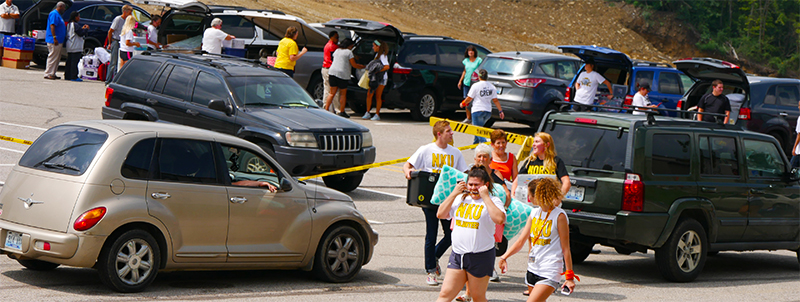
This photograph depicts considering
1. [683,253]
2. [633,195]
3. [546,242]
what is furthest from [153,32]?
[546,242]

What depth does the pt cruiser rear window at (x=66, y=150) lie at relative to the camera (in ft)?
23.1

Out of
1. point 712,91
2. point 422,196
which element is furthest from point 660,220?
point 712,91

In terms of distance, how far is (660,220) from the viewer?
29.6 ft

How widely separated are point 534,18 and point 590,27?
3922 mm

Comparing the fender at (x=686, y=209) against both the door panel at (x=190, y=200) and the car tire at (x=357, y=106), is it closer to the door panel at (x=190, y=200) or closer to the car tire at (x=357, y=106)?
the door panel at (x=190, y=200)

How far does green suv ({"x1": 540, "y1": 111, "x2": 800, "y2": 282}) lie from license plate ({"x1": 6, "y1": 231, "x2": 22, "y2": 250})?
5.25m

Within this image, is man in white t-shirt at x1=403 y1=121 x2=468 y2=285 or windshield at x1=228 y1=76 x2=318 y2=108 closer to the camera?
man in white t-shirt at x1=403 y1=121 x2=468 y2=285

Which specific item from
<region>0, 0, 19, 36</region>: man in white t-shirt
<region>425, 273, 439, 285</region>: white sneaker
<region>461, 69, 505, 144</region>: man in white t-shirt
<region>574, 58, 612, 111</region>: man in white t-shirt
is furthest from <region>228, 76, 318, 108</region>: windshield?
<region>0, 0, 19, 36</region>: man in white t-shirt

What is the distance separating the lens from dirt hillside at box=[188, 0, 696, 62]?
45.8m

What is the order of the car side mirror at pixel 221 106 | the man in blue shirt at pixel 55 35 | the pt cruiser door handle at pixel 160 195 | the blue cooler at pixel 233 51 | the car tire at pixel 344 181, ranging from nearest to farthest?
the pt cruiser door handle at pixel 160 195
the car side mirror at pixel 221 106
the car tire at pixel 344 181
the blue cooler at pixel 233 51
the man in blue shirt at pixel 55 35

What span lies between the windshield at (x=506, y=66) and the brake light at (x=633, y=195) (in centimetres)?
1058

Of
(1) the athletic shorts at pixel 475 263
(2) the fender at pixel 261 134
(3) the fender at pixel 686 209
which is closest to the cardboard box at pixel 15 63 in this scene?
(2) the fender at pixel 261 134

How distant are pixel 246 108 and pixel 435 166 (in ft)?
15.3

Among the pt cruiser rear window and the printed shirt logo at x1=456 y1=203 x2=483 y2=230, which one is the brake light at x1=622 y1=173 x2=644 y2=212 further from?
the pt cruiser rear window
